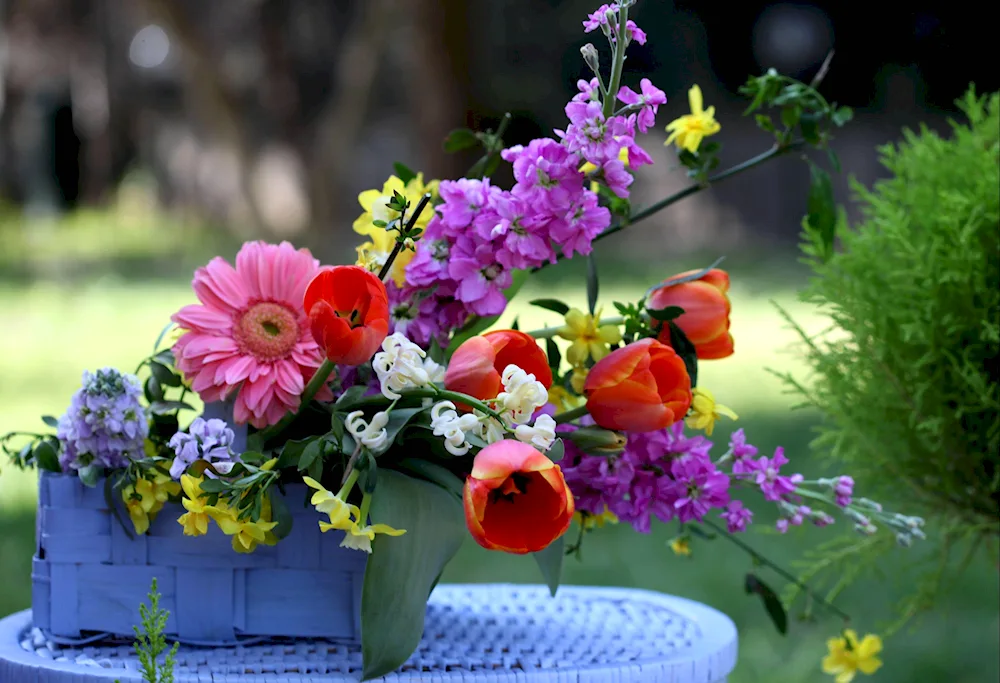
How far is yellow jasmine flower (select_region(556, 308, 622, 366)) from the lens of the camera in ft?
2.70

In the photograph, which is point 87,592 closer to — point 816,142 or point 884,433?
point 816,142

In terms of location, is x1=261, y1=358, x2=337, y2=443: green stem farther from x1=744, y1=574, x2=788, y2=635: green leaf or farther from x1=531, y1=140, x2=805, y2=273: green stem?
x1=744, y1=574, x2=788, y2=635: green leaf

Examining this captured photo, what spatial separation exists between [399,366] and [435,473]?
0.09 metres


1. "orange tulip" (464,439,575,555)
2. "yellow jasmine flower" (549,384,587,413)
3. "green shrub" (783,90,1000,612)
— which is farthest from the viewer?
"green shrub" (783,90,1000,612)

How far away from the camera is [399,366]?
0.69 metres

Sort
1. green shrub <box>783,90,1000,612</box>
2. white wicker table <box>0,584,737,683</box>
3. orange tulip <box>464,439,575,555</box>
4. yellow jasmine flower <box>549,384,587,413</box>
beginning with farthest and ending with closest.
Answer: green shrub <box>783,90,1000,612</box> < yellow jasmine flower <box>549,384,587,413</box> < white wicker table <box>0,584,737,683</box> < orange tulip <box>464,439,575,555</box>

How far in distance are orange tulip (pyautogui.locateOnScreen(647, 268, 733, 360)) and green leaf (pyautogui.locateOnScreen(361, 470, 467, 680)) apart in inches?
8.6

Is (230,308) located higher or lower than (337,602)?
higher

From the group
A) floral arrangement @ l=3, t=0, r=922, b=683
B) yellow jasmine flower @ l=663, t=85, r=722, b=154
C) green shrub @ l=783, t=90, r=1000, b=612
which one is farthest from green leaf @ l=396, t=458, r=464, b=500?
green shrub @ l=783, t=90, r=1000, b=612

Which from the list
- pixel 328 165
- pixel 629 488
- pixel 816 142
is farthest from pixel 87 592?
pixel 328 165

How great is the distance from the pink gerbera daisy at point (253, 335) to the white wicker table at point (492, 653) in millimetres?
155

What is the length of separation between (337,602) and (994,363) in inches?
26.6

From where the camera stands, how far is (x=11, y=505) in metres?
2.77

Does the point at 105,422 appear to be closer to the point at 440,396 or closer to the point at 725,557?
the point at 440,396
